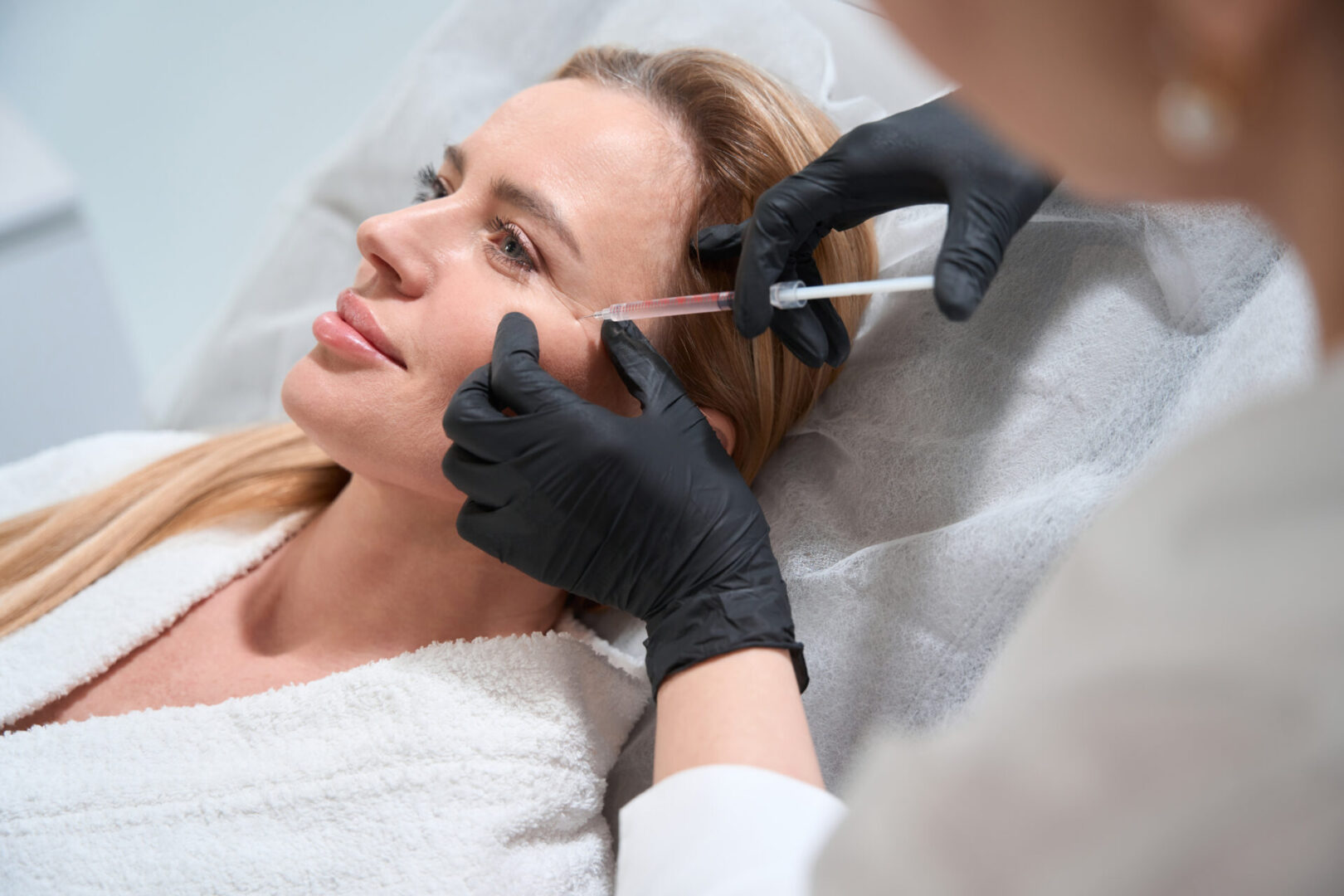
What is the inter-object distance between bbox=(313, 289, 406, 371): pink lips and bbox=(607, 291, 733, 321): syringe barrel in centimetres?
25

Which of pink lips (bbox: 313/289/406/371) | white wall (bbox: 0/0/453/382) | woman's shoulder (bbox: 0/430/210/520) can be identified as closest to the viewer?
pink lips (bbox: 313/289/406/371)

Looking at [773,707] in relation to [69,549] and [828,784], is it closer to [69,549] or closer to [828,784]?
[828,784]

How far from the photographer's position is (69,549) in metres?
1.33

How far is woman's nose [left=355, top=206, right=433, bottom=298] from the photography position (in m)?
1.05

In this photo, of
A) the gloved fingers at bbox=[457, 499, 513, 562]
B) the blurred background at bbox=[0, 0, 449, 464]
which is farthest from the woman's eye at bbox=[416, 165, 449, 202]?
the blurred background at bbox=[0, 0, 449, 464]

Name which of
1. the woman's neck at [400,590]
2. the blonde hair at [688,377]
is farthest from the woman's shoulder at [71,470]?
the woman's neck at [400,590]

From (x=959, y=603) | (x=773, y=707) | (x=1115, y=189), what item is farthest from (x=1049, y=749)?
(x=959, y=603)

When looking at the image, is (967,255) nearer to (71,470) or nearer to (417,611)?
(417,611)

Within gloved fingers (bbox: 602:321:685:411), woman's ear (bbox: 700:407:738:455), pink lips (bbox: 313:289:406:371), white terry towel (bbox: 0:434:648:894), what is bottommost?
white terry towel (bbox: 0:434:648:894)

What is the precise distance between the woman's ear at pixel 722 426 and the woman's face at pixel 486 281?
99 mm

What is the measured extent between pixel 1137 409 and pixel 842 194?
0.40m

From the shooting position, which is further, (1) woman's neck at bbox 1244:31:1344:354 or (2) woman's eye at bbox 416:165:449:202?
(2) woman's eye at bbox 416:165:449:202

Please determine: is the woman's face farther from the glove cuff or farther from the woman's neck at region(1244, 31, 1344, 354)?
the woman's neck at region(1244, 31, 1344, 354)

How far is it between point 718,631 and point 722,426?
308 mm
